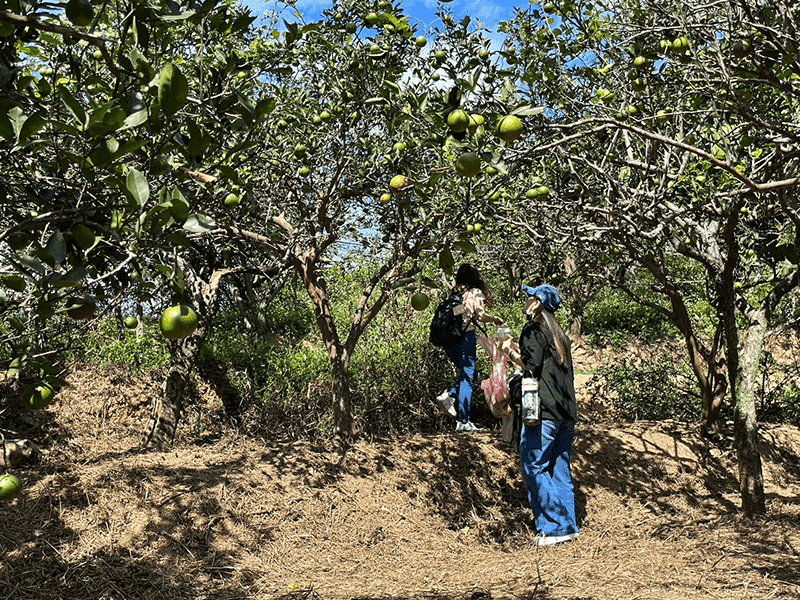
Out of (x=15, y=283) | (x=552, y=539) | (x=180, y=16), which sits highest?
(x=180, y=16)

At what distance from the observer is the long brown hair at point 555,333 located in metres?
5.01

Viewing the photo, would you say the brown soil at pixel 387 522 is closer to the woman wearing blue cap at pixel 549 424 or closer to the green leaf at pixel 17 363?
the woman wearing blue cap at pixel 549 424

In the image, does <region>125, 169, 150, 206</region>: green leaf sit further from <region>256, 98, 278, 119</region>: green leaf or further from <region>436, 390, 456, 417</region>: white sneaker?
<region>436, 390, 456, 417</region>: white sneaker

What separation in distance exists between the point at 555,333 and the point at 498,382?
787 millimetres

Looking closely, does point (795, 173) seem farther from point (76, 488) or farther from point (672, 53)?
point (76, 488)

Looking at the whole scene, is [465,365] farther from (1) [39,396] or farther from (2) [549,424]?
(1) [39,396]

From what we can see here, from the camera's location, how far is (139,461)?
19.1 feet

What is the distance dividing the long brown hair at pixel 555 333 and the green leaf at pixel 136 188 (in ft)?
12.6

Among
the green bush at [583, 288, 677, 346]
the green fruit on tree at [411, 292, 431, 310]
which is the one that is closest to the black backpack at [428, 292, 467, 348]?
the green fruit on tree at [411, 292, 431, 310]

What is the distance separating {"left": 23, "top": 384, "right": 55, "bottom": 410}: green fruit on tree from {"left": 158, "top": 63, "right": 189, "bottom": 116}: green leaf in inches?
47.4

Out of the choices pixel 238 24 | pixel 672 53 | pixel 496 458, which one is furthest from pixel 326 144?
pixel 238 24

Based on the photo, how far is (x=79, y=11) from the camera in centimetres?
174

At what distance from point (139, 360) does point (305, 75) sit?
15.1 ft

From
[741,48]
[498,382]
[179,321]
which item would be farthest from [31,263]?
[498,382]
